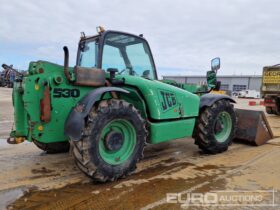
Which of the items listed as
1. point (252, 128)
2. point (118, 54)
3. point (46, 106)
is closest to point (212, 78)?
point (252, 128)

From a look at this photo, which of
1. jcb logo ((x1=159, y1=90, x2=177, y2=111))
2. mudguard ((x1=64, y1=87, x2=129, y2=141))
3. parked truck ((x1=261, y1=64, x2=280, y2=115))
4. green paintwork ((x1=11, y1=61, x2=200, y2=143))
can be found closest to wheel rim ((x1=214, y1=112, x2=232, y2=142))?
jcb logo ((x1=159, y1=90, x2=177, y2=111))

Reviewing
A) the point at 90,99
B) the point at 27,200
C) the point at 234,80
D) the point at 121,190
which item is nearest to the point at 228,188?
the point at 121,190

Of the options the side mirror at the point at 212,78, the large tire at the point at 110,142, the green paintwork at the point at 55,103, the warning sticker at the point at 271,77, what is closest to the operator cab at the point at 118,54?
the green paintwork at the point at 55,103

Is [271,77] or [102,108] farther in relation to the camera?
[271,77]

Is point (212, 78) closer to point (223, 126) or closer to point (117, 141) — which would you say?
point (223, 126)

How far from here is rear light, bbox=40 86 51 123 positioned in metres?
3.44

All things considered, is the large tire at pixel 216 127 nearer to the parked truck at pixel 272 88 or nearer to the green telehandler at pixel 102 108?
the green telehandler at pixel 102 108

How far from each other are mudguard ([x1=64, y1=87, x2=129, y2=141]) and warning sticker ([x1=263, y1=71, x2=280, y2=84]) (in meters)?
11.3

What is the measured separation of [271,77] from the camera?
1295cm

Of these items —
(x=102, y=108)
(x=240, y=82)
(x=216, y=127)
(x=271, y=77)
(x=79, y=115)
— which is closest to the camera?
(x=79, y=115)

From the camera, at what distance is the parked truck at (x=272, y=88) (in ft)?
41.8

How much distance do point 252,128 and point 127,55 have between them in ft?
11.1

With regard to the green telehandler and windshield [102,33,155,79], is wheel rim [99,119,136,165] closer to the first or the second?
the green telehandler

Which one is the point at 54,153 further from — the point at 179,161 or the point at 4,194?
the point at 179,161
